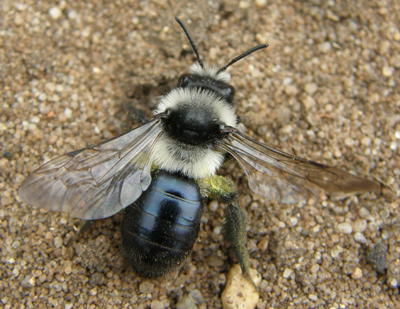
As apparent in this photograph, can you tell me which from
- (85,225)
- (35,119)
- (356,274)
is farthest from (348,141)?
(35,119)

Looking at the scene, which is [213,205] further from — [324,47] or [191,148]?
[324,47]

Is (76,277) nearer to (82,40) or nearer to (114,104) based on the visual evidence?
(114,104)

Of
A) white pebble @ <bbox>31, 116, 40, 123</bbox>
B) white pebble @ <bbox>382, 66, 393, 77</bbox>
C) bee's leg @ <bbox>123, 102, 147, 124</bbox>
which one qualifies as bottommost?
white pebble @ <bbox>31, 116, 40, 123</bbox>

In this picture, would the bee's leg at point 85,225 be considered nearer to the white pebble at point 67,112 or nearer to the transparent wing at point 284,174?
the white pebble at point 67,112

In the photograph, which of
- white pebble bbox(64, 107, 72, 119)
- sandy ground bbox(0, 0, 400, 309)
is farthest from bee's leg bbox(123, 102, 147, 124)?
white pebble bbox(64, 107, 72, 119)

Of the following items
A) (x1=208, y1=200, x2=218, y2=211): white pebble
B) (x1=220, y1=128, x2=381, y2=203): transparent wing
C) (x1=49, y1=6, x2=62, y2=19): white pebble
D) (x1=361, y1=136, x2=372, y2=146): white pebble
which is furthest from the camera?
(x1=49, y1=6, x2=62, y2=19): white pebble

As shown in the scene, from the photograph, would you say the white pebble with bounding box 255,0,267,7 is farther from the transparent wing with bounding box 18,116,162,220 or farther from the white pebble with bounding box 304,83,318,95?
the transparent wing with bounding box 18,116,162,220
